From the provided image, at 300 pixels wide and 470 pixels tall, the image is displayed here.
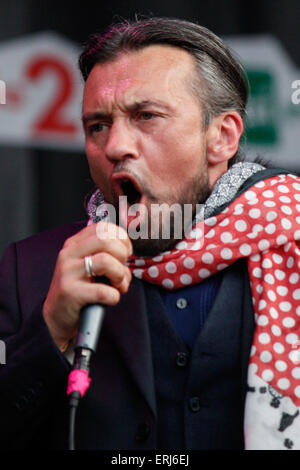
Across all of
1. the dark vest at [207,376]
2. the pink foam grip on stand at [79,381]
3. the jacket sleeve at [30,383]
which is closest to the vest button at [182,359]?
the dark vest at [207,376]

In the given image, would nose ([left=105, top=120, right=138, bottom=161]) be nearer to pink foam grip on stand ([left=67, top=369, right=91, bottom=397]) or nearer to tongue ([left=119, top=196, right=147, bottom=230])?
tongue ([left=119, top=196, right=147, bottom=230])

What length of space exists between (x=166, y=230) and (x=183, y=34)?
475 millimetres

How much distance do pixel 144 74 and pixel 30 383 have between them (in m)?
0.71

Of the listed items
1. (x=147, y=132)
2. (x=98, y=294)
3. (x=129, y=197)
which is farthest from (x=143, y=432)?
(x=147, y=132)

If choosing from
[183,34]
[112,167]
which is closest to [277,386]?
[112,167]

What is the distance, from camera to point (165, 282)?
1574mm

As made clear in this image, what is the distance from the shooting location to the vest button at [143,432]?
4.67 feet

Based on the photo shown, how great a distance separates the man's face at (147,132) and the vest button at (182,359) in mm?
252

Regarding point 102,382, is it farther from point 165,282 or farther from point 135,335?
point 165,282

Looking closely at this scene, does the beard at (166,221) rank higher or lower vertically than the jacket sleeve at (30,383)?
higher

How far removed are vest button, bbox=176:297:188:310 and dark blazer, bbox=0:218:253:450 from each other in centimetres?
7

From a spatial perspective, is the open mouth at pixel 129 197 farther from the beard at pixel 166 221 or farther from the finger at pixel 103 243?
the finger at pixel 103 243

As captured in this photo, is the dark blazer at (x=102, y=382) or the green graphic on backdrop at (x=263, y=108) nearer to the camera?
the dark blazer at (x=102, y=382)
